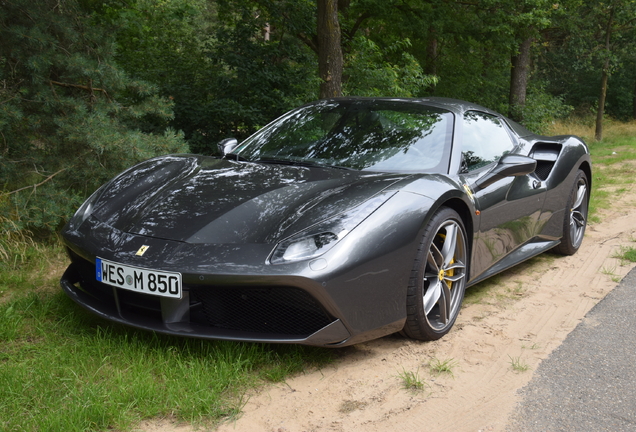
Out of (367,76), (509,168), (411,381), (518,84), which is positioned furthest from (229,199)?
(518,84)

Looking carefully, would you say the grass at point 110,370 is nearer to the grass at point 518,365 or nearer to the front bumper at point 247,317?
the front bumper at point 247,317

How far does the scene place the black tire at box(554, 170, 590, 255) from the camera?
470 cm

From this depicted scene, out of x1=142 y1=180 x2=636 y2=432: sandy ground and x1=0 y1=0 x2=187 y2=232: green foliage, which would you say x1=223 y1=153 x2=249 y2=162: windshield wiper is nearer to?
x1=142 y1=180 x2=636 y2=432: sandy ground

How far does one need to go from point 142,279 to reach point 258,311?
491mm

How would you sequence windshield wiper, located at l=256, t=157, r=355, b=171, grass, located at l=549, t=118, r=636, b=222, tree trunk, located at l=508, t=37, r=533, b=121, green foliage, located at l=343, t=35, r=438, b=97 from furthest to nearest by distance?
tree trunk, located at l=508, t=37, r=533, b=121 < green foliage, located at l=343, t=35, r=438, b=97 < grass, located at l=549, t=118, r=636, b=222 < windshield wiper, located at l=256, t=157, r=355, b=171

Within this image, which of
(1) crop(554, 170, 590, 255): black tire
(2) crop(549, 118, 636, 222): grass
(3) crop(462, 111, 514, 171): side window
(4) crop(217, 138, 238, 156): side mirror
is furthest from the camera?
(2) crop(549, 118, 636, 222): grass

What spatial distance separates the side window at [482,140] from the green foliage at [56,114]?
Result: 8.85 ft

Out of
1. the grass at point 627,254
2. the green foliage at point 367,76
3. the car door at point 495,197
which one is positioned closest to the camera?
the car door at point 495,197

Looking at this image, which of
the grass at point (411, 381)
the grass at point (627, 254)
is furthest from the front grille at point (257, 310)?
the grass at point (627, 254)

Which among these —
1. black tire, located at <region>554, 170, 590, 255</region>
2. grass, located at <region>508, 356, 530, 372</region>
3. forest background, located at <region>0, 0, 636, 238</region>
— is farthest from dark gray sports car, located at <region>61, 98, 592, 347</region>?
forest background, located at <region>0, 0, 636, 238</region>

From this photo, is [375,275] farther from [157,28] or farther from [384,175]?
[157,28]

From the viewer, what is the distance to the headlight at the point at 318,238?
2389 millimetres

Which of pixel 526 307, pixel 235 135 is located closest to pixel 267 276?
pixel 526 307

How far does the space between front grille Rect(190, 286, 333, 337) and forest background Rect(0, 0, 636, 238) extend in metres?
2.37
